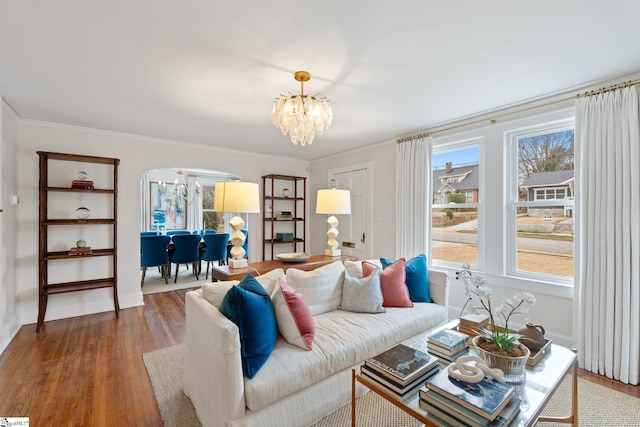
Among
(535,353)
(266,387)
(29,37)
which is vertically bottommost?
(266,387)

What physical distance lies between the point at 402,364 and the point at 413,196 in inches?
103

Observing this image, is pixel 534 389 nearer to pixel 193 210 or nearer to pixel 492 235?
pixel 492 235

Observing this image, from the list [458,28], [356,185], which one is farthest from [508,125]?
[356,185]

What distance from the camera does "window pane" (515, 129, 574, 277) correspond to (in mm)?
2705

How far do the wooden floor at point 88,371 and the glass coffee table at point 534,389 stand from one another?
1097mm

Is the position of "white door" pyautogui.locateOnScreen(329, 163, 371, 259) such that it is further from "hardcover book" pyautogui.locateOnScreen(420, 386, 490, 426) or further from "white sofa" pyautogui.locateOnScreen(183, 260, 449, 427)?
"hardcover book" pyautogui.locateOnScreen(420, 386, 490, 426)

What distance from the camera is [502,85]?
7.99 feet

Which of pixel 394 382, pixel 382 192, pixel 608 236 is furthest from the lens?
pixel 382 192

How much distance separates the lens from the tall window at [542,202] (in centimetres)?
271

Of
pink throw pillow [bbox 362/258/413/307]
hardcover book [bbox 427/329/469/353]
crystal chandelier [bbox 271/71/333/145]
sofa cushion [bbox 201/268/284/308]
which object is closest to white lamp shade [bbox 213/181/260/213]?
crystal chandelier [bbox 271/71/333/145]

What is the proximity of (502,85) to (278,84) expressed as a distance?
6.27ft

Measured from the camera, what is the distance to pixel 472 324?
1.95 metres

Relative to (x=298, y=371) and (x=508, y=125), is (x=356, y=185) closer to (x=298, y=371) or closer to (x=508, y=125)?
(x=508, y=125)

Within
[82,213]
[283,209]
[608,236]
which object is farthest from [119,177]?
[608,236]
